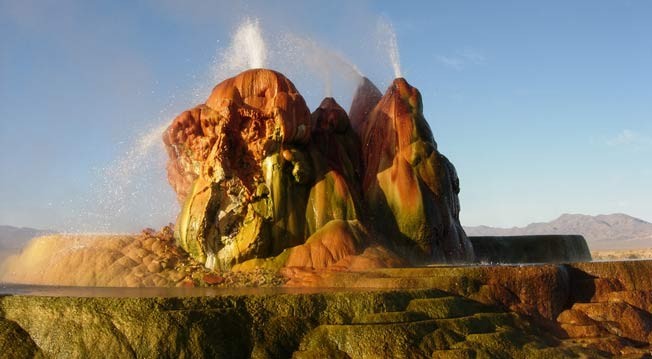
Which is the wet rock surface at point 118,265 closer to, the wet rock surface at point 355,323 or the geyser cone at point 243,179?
the geyser cone at point 243,179

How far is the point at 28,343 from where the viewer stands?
7.54 m

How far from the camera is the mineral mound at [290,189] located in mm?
13500

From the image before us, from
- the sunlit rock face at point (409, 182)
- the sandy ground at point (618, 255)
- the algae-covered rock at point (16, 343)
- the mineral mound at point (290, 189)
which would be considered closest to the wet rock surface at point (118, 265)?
the mineral mound at point (290, 189)

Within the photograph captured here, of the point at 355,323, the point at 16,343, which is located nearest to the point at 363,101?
the point at 355,323

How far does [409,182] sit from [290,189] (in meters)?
2.89

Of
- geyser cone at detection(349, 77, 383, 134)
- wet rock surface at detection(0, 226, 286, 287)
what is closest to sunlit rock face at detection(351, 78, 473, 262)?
geyser cone at detection(349, 77, 383, 134)

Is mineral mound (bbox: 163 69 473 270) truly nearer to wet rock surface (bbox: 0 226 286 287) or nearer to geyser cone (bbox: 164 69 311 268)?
geyser cone (bbox: 164 69 311 268)

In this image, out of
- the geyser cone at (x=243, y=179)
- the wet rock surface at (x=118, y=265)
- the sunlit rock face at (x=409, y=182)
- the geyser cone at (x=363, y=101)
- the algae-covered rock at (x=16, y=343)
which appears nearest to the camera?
the algae-covered rock at (x=16, y=343)

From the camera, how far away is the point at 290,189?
13969 millimetres

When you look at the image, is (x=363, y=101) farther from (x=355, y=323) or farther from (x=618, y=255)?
(x=618, y=255)

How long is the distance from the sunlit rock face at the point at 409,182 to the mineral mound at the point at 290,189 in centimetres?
3

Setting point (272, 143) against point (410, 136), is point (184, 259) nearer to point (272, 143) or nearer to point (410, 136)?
point (272, 143)

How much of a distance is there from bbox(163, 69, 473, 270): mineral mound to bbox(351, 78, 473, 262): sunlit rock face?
0.03 meters

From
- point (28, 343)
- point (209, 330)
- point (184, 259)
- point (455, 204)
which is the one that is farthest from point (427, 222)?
point (28, 343)
